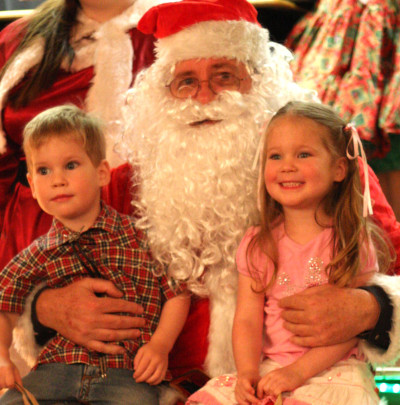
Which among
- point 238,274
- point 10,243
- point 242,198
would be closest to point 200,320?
point 238,274

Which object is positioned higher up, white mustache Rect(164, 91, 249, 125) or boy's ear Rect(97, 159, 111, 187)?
white mustache Rect(164, 91, 249, 125)

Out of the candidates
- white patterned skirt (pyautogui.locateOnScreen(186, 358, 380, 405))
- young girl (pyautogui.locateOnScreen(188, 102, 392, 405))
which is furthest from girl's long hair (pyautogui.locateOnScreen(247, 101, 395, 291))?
white patterned skirt (pyautogui.locateOnScreen(186, 358, 380, 405))

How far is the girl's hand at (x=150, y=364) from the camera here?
1.76 m

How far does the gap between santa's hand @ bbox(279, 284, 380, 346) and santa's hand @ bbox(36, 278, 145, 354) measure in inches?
17.8

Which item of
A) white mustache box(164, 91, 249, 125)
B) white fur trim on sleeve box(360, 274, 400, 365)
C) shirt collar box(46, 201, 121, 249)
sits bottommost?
white fur trim on sleeve box(360, 274, 400, 365)

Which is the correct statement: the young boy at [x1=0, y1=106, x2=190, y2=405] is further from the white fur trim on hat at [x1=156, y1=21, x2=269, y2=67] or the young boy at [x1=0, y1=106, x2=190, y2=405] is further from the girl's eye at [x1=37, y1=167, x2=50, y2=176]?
the white fur trim on hat at [x1=156, y1=21, x2=269, y2=67]

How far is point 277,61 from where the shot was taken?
2.27 metres

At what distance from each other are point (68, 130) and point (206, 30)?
585mm

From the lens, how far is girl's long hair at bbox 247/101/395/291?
5.58 feet

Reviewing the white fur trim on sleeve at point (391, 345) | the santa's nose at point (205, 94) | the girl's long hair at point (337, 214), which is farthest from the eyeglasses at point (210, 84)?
the white fur trim on sleeve at point (391, 345)

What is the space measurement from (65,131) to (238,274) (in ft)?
2.19

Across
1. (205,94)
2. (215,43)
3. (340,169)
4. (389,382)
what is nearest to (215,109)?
(205,94)

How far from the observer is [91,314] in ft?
6.00

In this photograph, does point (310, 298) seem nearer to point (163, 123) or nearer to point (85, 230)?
point (85, 230)
